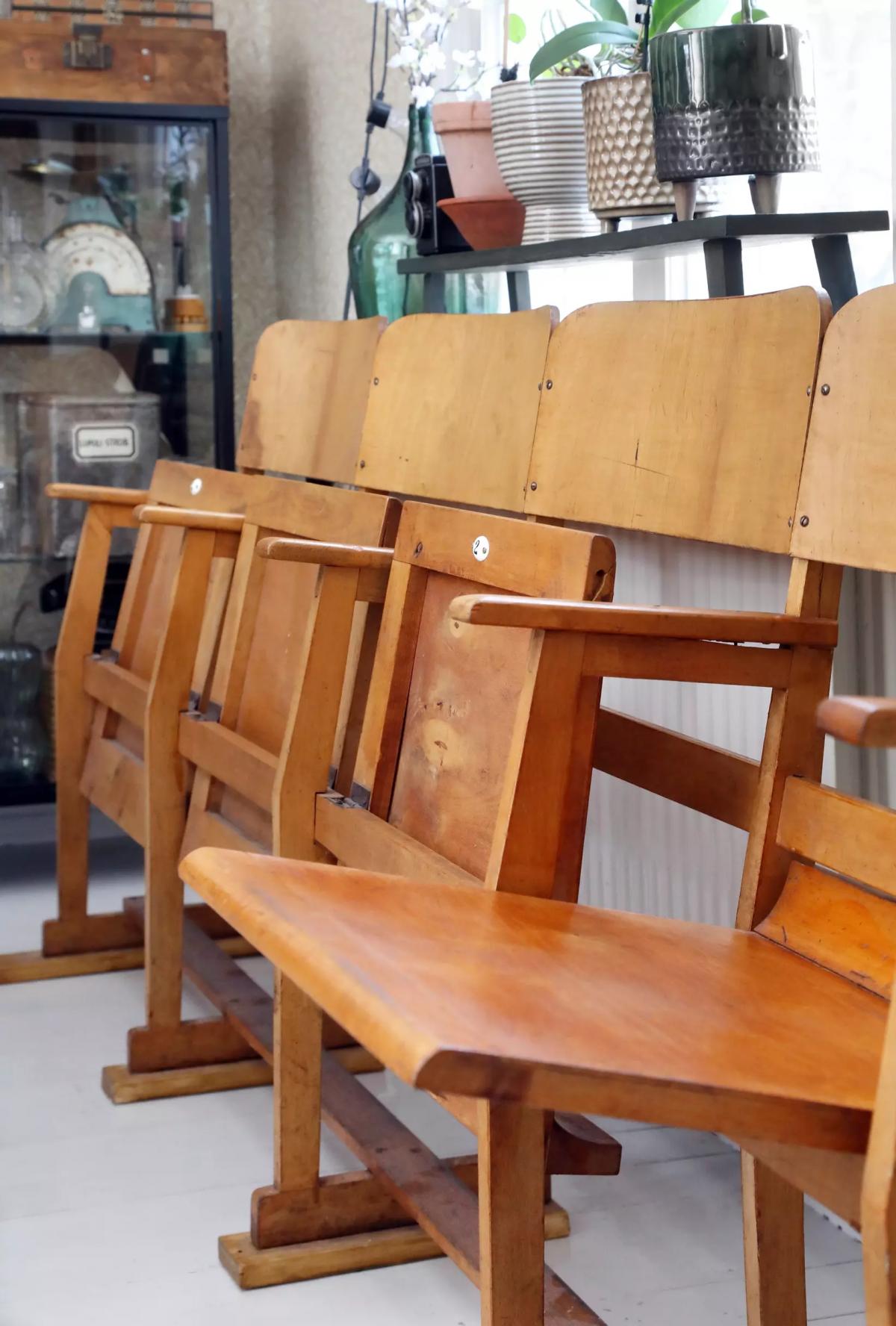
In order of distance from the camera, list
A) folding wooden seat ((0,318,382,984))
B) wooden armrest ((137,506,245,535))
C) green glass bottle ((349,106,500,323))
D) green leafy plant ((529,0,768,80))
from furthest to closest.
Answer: green glass bottle ((349,106,500,323)), folding wooden seat ((0,318,382,984)), wooden armrest ((137,506,245,535)), green leafy plant ((529,0,768,80))

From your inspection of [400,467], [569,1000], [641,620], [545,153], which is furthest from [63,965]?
[569,1000]

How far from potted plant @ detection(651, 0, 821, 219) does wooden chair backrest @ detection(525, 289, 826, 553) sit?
0.69 ft

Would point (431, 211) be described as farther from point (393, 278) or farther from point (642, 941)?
point (642, 941)

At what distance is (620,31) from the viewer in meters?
1.93

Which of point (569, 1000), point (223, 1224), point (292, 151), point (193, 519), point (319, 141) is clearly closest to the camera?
point (569, 1000)

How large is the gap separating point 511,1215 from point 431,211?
160 cm

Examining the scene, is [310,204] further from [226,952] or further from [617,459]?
[617,459]

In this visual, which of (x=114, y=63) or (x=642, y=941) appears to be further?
(x=114, y=63)

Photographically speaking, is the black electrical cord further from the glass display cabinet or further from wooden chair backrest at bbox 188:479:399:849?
wooden chair backrest at bbox 188:479:399:849

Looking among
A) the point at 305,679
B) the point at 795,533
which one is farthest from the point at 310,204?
the point at 795,533

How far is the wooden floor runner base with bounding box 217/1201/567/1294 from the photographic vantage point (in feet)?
5.28

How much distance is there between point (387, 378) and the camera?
79.6 inches

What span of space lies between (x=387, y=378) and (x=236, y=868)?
1.06 meters

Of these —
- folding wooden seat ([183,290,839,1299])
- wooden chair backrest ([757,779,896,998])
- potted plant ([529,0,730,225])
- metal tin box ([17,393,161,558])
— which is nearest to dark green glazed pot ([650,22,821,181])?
potted plant ([529,0,730,225])
